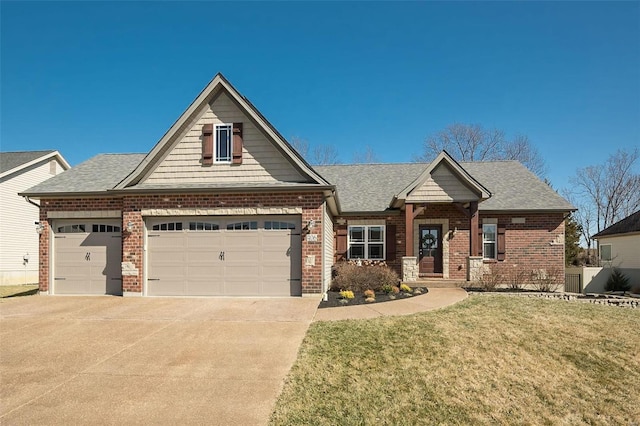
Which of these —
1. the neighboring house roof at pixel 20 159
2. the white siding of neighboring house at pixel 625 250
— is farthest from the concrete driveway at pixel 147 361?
the white siding of neighboring house at pixel 625 250

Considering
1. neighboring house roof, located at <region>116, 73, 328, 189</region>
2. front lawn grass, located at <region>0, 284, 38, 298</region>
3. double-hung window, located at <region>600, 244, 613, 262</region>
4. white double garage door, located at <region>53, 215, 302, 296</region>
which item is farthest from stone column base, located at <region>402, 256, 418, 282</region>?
double-hung window, located at <region>600, 244, 613, 262</region>

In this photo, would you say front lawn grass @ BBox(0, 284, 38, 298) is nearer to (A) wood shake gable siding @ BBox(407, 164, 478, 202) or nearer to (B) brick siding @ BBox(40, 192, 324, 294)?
(B) brick siding @ BBox(40, 192, 324, 294)

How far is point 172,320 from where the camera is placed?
887 centimetres

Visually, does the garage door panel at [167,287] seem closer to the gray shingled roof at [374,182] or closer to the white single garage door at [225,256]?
the white single garage door at [225,256]

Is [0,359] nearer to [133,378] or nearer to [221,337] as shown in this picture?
[133,378]

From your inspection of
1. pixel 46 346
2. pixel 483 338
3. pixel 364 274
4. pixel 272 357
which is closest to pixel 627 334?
pixel 483 338

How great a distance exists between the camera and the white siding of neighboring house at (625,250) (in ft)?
67.2

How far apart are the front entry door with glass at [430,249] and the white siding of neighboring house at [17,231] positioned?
73.5 feet

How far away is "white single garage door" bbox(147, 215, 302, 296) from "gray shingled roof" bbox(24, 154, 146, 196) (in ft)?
10.5

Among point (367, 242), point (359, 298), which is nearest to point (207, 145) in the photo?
point (359, 298)

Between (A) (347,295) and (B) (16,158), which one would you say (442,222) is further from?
(B) (16,158)

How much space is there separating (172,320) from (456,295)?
8634 millimetres

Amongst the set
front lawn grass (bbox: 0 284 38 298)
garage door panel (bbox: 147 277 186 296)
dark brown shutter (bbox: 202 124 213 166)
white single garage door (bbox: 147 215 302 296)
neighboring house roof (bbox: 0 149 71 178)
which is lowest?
front lawn grass (bbox: 0 284 38 298)

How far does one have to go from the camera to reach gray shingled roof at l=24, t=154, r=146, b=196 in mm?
12992
